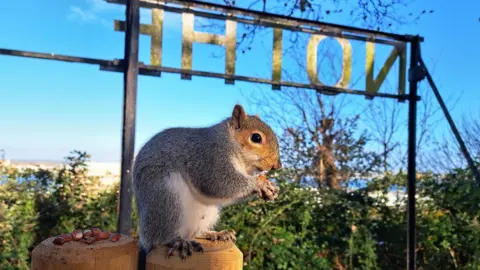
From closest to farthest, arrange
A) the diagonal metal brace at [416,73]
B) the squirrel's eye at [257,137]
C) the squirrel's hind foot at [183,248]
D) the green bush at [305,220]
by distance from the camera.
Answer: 1. the squirrel's hind foot at [183,248]
2. the squirrel's eye at [257,137]
3. the diagonal metal brace at [416,73]
4. the green bush at [305,220]

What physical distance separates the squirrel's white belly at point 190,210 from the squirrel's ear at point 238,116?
23cm

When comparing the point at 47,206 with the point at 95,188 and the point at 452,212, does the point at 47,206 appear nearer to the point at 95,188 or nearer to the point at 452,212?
the point at 95,188

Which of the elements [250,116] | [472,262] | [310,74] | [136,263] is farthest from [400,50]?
[136,263]

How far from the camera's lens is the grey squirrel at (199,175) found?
3.80 ft

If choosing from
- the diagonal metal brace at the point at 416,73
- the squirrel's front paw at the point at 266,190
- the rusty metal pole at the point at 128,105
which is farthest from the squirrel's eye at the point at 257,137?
the diagonal metal brace at the point at 416,73

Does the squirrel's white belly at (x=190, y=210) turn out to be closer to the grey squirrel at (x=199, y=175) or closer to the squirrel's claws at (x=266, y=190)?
the grey squirrel at (x=199, y=175)

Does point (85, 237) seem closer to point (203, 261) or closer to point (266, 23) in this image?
point (203, 261)

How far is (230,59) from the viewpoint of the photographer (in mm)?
2736

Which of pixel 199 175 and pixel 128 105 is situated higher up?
pixel 128 105

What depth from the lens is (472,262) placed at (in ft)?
11.9

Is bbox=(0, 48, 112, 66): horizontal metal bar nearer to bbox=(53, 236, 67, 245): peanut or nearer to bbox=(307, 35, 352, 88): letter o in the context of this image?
bbox=(307, 35, 352, 88): letter o

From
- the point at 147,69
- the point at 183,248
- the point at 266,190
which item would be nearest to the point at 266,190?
the point at 266,190

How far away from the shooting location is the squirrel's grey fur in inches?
45.4

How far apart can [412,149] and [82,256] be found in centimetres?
270
